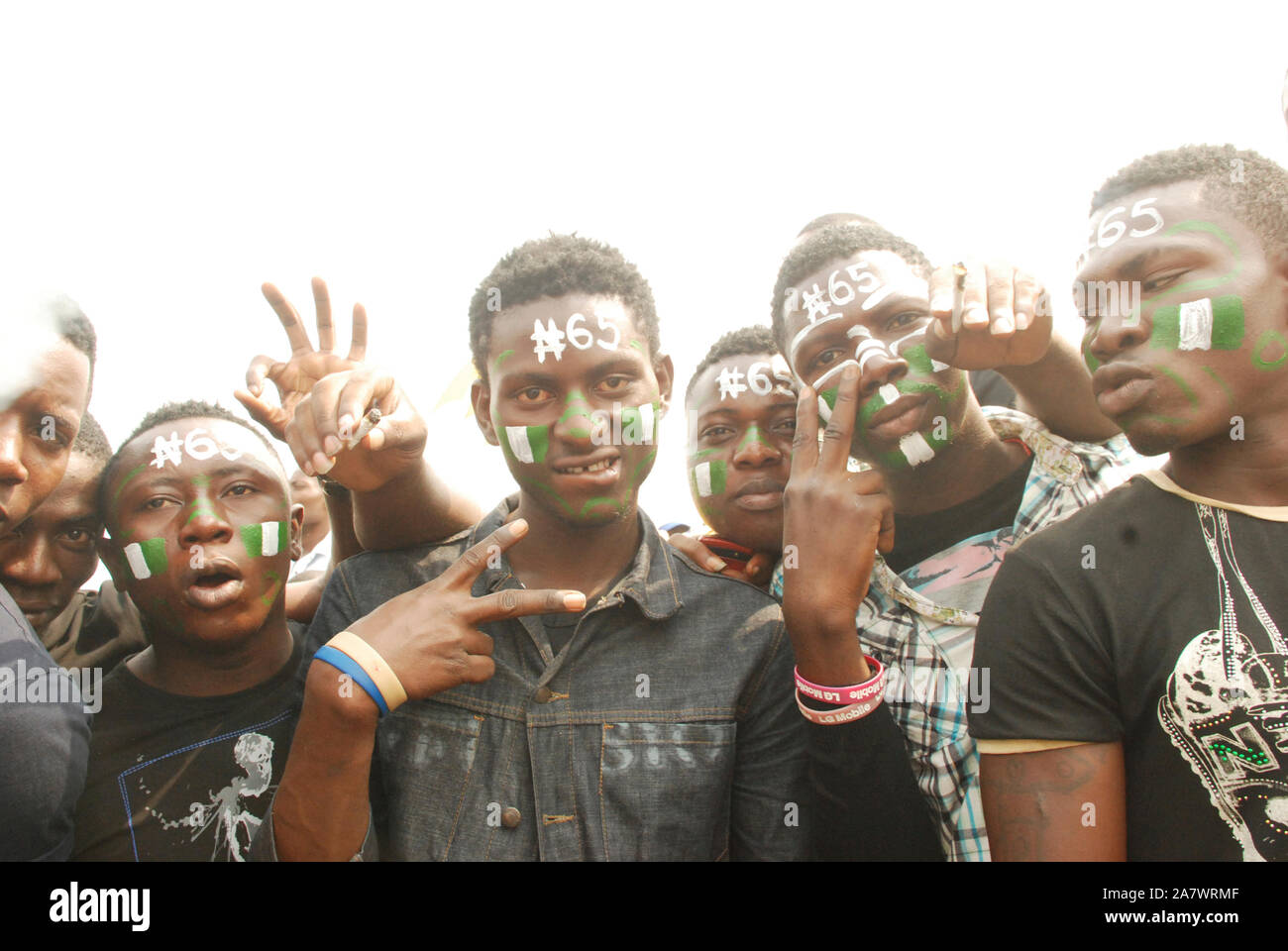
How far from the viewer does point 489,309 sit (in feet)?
9.57

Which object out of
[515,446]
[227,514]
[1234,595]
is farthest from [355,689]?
[1234,595]

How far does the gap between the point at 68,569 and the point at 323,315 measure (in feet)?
4.18

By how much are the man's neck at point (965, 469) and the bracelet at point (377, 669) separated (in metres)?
1.63

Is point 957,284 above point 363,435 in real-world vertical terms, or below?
above

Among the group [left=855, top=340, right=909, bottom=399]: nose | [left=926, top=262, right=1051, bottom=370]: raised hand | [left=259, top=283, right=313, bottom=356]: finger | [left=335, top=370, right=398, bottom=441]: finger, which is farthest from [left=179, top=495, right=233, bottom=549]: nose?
[left=926, top=262, right=1051, bottom=370]: raised hand

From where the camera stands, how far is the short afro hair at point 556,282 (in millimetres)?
2857

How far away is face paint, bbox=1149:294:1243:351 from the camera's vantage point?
2.06 meters

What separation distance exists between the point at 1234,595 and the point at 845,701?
90 centimetres

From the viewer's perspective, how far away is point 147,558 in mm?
2803

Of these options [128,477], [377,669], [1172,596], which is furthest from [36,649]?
[1172,596]

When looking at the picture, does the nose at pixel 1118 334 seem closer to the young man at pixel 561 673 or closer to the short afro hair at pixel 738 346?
the young man at pixel 561 673

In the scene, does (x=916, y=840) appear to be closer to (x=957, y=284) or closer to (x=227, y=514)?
(x=957, y=284)

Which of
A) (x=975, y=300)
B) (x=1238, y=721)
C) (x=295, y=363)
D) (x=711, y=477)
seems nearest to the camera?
(x=1238, y=721)

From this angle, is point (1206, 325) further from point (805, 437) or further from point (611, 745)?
point (611, 745)
